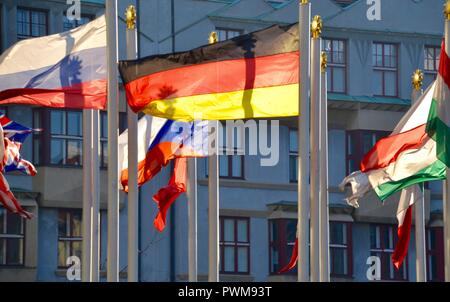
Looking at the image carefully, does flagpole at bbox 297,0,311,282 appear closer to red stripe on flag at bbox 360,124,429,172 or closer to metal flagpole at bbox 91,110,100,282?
red stripe on flag at bbox 360,124,429,172

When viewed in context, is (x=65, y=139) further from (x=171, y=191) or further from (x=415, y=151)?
(x=415, y=151)

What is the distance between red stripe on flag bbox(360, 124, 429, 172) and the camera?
2306cm

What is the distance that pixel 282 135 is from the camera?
37594 mm

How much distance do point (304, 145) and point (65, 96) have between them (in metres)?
3.34

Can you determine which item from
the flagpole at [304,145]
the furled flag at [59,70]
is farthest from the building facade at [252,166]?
the flagpole at [304,145]

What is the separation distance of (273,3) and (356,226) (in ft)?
18.3

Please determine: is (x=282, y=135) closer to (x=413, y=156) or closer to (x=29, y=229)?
(x=29, y=229)

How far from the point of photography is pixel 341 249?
37.8 metres

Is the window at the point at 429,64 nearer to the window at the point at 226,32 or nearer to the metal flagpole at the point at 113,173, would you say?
the window at the point at 226,32

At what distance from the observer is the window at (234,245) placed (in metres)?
36.8

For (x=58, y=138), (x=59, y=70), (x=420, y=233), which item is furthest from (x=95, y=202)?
(x=58, y=138)

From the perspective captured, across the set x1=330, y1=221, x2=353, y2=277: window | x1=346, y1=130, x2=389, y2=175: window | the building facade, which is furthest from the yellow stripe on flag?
x1=346, y1=130, x2=389, y2=175: window

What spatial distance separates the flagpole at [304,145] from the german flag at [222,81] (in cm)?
13
